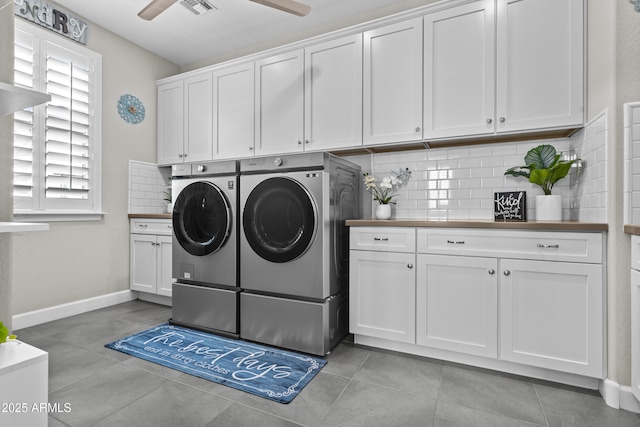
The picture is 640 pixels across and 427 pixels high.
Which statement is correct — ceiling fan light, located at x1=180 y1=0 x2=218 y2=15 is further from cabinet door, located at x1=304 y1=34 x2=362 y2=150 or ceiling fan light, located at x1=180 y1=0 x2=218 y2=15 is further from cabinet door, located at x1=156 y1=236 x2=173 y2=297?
cabinet door, located at x1=156 y1=236 x2=173 y2=297

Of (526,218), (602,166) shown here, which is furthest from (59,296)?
(602,166)

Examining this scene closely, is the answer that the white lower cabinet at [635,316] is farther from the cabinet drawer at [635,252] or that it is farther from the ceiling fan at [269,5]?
the ceiling fan at [269,5]

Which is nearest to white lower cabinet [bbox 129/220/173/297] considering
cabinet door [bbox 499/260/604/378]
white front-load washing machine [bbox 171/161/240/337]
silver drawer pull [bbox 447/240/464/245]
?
white front-load washing machine [bbox 171/161/240/337]

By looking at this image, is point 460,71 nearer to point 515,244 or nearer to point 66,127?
point 515,244

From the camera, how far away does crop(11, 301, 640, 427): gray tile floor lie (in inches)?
58.3

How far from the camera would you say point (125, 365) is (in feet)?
6.51

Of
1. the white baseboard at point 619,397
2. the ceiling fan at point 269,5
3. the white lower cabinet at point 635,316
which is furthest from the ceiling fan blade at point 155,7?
the white baseboard at point 619,397

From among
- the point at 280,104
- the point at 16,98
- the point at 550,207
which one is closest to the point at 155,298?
the point at 280,104

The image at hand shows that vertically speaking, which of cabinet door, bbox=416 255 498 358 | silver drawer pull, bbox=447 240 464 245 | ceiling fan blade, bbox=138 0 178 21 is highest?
ceiling fan blade, bbox=138 0 178 21

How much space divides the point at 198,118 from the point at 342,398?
3022mm

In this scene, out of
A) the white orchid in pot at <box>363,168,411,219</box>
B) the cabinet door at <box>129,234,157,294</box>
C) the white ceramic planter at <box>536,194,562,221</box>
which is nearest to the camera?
the white ceramic planter at <box>536,194,562,221</box>

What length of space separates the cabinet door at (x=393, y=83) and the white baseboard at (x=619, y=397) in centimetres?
179

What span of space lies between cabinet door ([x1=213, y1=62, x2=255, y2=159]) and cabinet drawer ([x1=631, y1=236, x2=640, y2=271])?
9.12ft

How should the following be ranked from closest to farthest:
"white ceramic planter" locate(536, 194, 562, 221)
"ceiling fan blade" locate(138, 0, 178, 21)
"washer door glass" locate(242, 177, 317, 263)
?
"ceiling fan blade" locate(138, 0, 178, 21) < "white ceramic planter" locate(536, 194, 562, 221) < "washer door glass" locate(242, 177, 317, 263)
